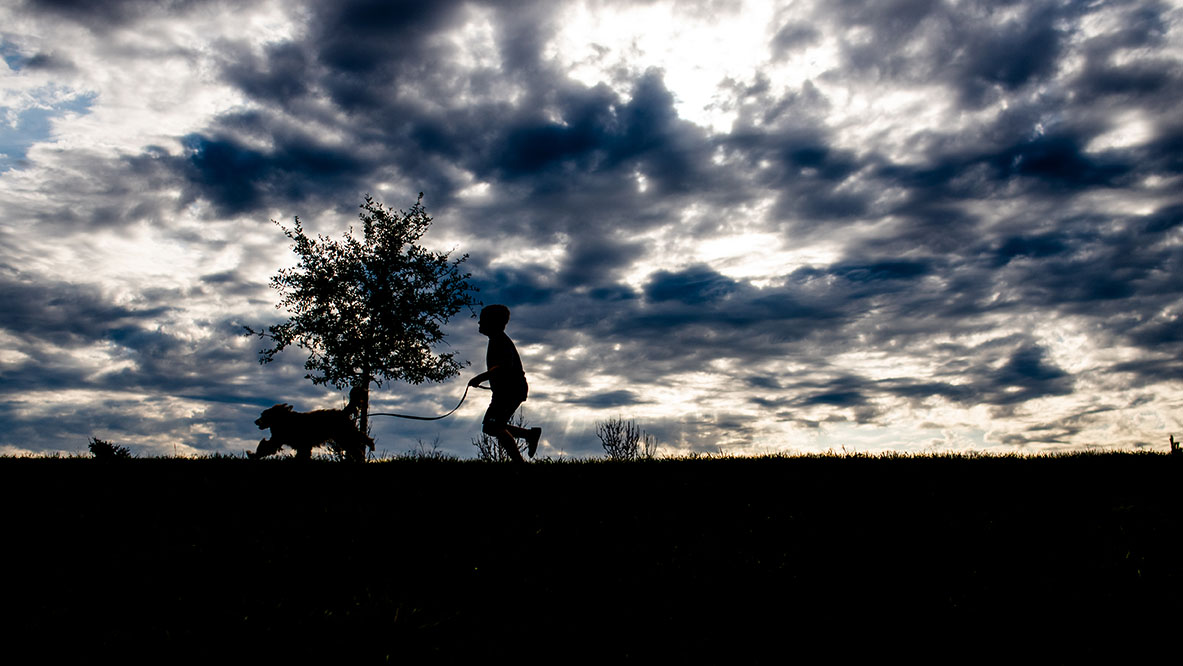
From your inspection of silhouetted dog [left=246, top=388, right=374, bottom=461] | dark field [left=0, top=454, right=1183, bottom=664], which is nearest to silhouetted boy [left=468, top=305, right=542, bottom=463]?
dark field [left=0, top=454, right=1183, bottom=664]

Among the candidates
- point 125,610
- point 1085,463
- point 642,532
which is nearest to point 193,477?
point 125,610

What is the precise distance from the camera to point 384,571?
25.1ft

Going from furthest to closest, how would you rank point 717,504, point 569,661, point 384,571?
point 717,504 < point 384,571 < point 569,661

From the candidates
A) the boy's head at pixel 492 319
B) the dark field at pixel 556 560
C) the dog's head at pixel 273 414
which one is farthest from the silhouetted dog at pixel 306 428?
the boy's head at pixel 492 319

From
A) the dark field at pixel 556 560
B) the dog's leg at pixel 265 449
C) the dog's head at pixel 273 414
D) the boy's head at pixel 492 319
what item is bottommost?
the dark field at pixel 556 560

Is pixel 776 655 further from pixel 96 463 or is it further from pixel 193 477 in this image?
pixel 96 463

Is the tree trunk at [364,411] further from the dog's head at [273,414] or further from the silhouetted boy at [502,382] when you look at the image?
the silhouetted boy at [502,382]

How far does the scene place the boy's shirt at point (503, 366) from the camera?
12.2 m

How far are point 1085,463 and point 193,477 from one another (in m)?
16.6

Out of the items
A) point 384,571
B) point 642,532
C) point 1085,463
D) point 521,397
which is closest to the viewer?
point 384,571

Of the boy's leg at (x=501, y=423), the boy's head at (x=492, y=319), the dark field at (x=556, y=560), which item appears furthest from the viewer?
the boy's head at (x=492, y=319)

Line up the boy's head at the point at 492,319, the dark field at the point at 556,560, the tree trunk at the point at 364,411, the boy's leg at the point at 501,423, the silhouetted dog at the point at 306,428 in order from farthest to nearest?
the tree trunk at the point at 364,411, the silhouetted dog at the point at 306,428, the boy's head at the point at 492,319, the boy's leg at the point at 501,423, the dark field at the point at 556,560

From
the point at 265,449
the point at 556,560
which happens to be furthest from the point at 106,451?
the point at 556,560

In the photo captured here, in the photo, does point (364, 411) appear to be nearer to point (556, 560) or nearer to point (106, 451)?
point (106, 451)
